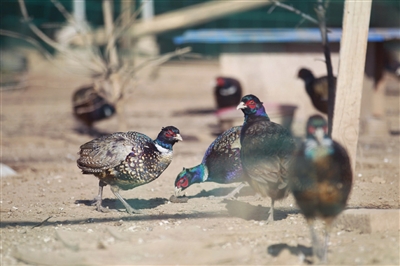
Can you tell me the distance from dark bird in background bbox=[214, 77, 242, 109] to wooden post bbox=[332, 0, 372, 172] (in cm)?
519

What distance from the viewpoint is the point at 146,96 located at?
517 inches

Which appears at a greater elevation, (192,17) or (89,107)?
(192,17)

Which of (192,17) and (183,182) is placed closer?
(183,182)

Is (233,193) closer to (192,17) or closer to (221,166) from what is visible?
(221,166)

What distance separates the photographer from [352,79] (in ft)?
16.9

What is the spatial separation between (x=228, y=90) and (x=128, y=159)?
548 centimetres

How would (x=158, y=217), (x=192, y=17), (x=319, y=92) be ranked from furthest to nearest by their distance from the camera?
(x=192, y=17) → (x=319, y=92) → (x=158, y=217)

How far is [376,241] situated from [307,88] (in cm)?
493

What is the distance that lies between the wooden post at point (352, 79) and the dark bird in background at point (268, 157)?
65cm

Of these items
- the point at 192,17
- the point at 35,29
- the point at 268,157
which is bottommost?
the point at 268,157

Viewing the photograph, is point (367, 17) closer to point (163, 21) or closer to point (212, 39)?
point (212, 39)

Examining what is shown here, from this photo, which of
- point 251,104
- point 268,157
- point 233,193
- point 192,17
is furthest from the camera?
point 192,17

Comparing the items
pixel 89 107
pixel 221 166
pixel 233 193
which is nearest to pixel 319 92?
pixel 233 193

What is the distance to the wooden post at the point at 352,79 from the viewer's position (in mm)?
5152
